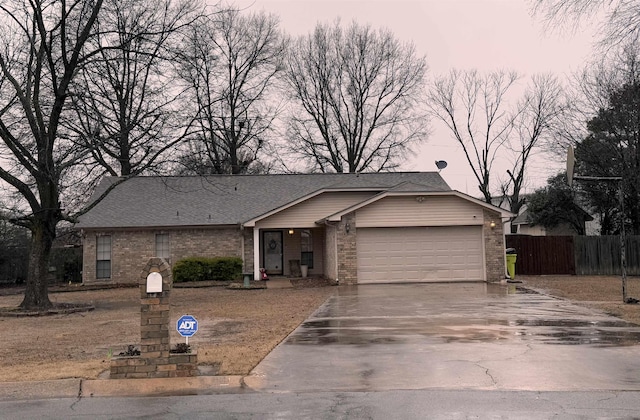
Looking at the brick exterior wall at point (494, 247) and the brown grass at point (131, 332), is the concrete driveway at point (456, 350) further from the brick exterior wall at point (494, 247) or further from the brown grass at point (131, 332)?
the brick exterior wall at point (494, 247)

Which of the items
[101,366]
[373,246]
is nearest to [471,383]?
[101,366]

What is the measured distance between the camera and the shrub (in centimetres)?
2514

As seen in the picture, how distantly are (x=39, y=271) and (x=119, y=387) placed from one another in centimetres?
1132

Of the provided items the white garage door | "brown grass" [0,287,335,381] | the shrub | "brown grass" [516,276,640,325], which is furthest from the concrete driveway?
the shrub

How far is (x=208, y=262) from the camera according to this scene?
83.0ft

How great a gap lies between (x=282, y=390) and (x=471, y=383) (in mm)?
2164

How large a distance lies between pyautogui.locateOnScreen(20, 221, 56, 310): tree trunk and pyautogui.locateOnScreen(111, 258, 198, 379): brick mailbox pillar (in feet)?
34.1

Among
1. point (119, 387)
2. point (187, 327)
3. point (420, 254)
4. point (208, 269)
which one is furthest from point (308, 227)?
point (119, 387)

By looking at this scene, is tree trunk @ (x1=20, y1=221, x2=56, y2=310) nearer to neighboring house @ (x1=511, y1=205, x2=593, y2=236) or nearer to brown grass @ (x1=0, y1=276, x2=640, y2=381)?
brown grass @ (x1=0, y1=276, x2=640, y2=381)

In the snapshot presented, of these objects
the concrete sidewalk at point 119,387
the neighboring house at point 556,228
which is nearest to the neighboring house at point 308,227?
the concrete sidewalk at point 119,387

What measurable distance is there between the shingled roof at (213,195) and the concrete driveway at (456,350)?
38.7ft

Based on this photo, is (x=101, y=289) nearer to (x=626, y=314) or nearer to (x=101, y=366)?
(x=101, y=366)

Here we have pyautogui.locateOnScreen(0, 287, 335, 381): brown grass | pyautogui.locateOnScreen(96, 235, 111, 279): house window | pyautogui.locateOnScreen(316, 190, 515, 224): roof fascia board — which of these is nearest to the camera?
pyautogui.locateOnScreen(0, 287, 335, 381): brown grass

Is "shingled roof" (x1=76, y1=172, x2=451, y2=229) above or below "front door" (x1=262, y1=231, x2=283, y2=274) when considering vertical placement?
above
